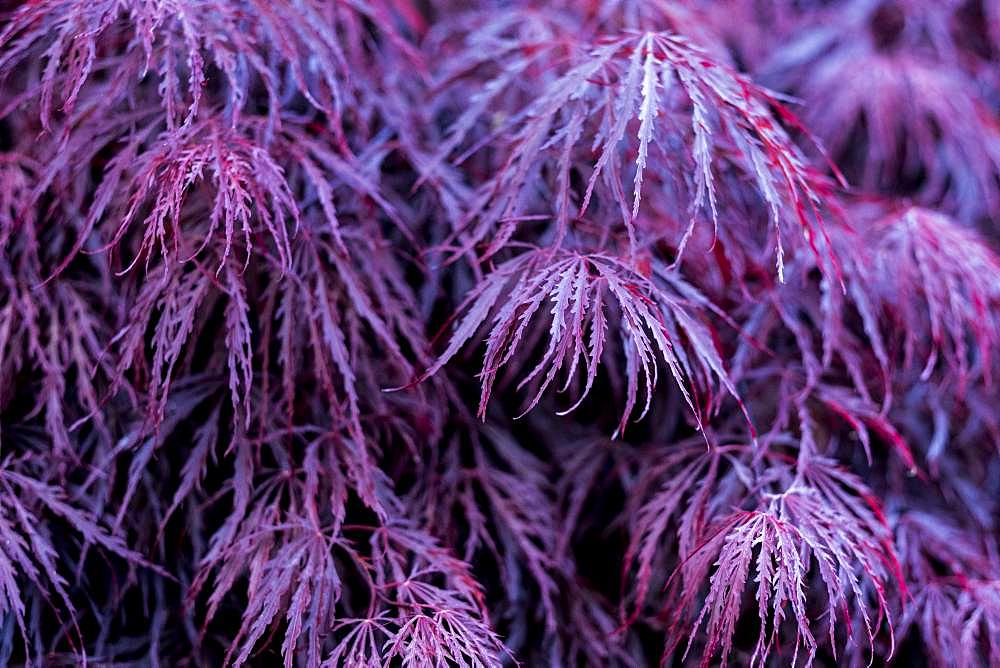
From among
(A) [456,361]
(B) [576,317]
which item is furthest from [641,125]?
(A) [456,361]

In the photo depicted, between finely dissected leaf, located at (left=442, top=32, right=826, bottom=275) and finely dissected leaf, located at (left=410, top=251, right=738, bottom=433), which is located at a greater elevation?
finely dissected leaf, located at (left=442, top=32, right=826, bottom=275)

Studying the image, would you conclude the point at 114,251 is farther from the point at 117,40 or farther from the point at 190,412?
the point at 117,40

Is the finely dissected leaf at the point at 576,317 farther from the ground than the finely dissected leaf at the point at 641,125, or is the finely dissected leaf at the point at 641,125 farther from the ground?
the finely dissected leaf at the point at 641,125

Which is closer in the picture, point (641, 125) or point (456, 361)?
point (641, 125)

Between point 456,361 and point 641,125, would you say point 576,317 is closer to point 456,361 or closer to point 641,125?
point 641,125

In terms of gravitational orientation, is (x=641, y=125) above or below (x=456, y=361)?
above

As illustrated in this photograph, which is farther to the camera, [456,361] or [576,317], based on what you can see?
[456,361]

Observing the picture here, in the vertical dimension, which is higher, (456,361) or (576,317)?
(576,317)

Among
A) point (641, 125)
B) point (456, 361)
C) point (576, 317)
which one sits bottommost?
point (456, 361)

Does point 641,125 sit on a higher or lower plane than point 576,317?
higher
